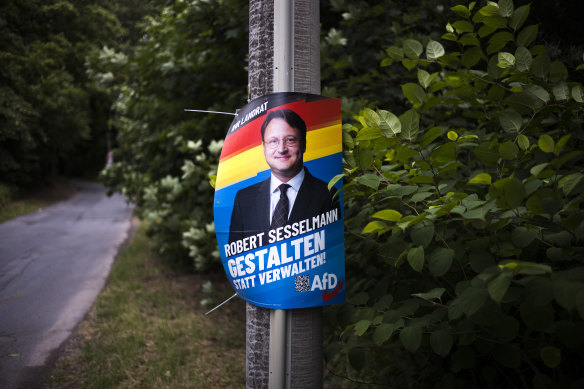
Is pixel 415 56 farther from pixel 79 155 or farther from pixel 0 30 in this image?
pixel 79 155

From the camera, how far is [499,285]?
989mm

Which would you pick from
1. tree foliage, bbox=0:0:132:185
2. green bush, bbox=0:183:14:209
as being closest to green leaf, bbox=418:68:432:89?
tree foliage, bbox=0:0:132:185

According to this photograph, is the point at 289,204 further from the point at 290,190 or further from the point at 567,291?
the point at 567,291

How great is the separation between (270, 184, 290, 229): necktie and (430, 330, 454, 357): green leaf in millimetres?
667

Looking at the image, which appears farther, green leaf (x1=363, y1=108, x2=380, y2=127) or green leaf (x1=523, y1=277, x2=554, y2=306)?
green leaf (x1=363, y1=108, x2=380, y2=127)

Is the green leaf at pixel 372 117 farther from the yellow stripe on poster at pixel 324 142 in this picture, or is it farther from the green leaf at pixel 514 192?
the green leaf at pixel 514 192

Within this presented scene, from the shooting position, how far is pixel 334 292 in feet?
5.39

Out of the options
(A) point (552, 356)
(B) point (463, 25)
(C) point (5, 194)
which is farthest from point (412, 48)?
(C) point (5, 194)

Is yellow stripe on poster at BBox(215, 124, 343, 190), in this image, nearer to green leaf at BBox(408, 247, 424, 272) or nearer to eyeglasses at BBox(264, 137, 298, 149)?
eyeglasses at BBox(264, 137, 298, 149)

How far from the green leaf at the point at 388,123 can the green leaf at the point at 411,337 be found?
0.66 meters

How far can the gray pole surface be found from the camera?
161 centimetres

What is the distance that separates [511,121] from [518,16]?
40 centimetres

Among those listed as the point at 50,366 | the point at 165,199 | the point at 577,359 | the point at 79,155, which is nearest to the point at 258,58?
the point at 577,359

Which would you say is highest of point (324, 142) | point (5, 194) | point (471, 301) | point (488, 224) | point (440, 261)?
point (5, 194)
